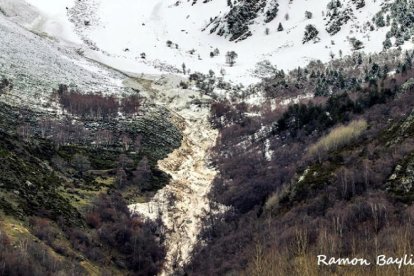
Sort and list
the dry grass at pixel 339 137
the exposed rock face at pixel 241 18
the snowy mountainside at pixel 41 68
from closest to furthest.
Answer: the dry grass at pixel 339 137, the snowy mountainside at pixel 41 68, the exposed rock face at pixel 241 18

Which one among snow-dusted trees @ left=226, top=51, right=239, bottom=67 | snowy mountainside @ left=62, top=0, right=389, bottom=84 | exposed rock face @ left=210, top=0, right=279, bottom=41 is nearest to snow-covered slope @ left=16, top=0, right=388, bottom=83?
snowy mountainside @ left=62, top=0, right=389, bottom=84

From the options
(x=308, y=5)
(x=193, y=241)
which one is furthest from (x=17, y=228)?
(x=308, y=5)

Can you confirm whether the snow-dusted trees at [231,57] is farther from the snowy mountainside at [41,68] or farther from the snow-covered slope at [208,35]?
the snowy mountainside at [41,68]

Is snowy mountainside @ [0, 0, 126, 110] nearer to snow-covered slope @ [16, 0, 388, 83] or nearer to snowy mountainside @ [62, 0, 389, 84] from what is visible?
snow-covered slope @ [16, 0, 388, 83]

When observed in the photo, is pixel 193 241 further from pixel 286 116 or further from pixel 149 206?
pixel 286 116

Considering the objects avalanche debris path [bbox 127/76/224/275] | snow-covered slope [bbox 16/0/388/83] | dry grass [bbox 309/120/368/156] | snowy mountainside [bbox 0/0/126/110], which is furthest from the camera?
snow-covered slope [bbox 16/0/388/83]

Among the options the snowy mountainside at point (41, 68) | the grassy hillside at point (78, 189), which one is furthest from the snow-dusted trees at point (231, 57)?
the grassy hillside at point (78, 189)
